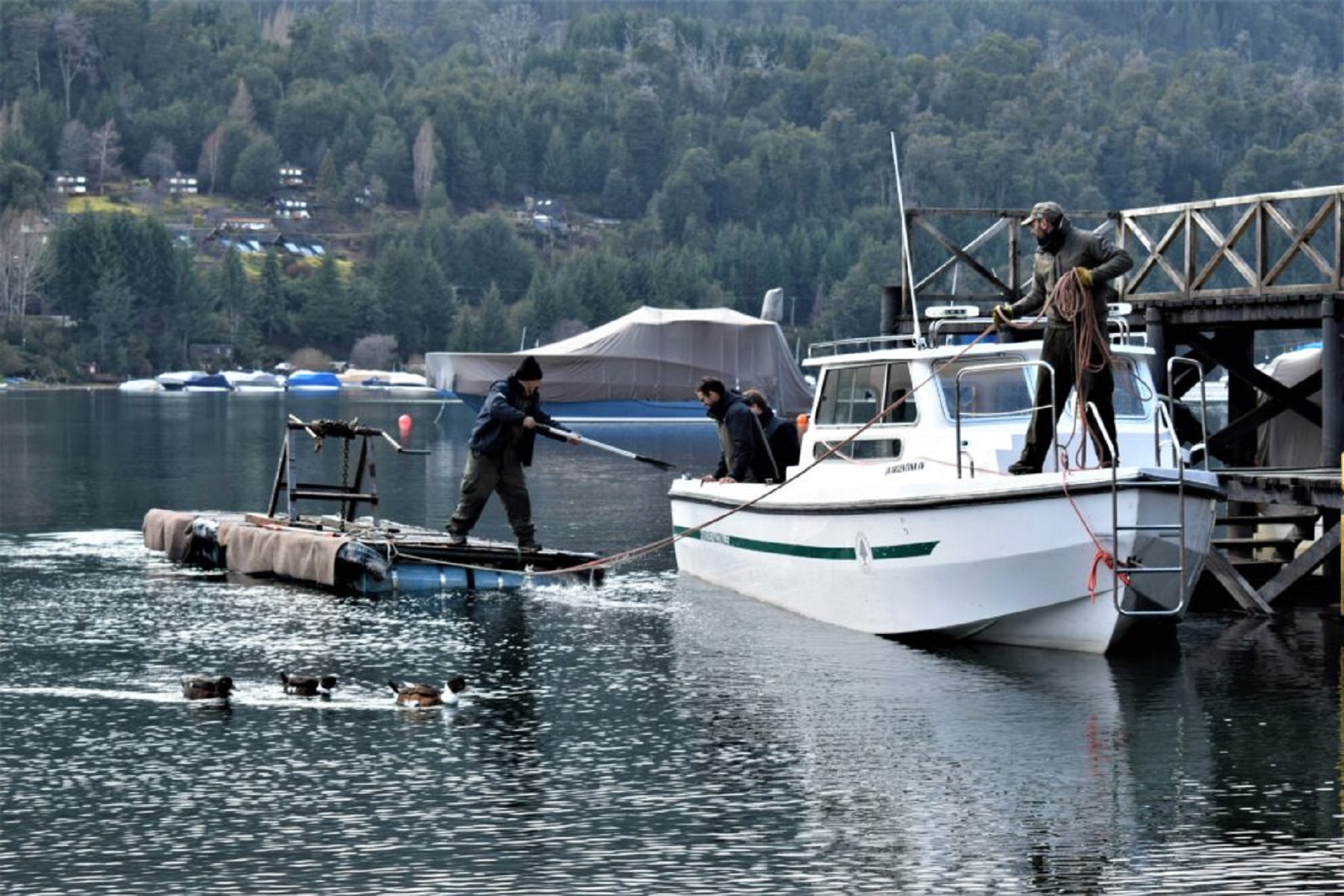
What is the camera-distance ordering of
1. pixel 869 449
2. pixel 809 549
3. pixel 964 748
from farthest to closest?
pixel 869 449, pixel 809 549, pixel 964 748

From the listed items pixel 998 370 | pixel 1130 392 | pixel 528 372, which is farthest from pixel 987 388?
pixel 528 372

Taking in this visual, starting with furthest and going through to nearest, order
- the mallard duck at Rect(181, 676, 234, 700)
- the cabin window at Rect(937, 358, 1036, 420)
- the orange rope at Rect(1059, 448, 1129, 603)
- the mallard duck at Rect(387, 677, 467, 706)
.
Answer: the cabin window at Rect(937, 358, 1036, 420), the orange rope at Rect(1059, 448, 1129, 603), the mallard duck at Rect(181, 676, 234, 700), the mallard duck at Rect(387, 677, 467, 706)

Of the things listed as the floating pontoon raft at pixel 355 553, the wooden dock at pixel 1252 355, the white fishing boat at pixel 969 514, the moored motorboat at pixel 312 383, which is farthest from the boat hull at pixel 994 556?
the moored motorboat at pixel 312 383

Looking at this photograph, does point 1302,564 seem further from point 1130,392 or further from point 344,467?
point 344,467

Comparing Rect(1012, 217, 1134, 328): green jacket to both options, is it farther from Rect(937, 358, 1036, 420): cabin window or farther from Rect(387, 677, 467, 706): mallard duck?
Rect(387, 677, 467, 706): mallard duck

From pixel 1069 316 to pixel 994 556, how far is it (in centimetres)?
235

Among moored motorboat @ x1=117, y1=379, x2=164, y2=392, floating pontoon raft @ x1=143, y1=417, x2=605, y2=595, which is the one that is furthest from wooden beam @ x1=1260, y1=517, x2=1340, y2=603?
moored motorboat @ x1=117, y1=379, x2=164, y2=392

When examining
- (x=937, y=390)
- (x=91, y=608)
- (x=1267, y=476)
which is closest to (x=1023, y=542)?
(x=937, y=390)

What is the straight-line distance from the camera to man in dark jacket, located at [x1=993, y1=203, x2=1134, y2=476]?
2033 cm

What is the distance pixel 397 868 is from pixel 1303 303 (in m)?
16.5

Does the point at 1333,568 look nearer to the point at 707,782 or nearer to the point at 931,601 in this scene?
the point at 931,601

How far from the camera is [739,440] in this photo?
84.0 feet

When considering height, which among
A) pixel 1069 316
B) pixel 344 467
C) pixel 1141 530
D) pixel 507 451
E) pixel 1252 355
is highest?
pixel 1069 316

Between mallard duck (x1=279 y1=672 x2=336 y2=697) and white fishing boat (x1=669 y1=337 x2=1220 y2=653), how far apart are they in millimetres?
5788
